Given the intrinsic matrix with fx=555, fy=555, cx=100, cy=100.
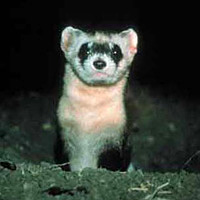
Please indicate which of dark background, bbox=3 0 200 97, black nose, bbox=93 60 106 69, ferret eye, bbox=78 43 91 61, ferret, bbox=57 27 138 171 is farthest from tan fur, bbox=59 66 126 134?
dark background, bbox=3 0 200 97

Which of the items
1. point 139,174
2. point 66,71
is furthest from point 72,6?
point 139,174

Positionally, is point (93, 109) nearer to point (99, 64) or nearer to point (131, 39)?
point (99, 64)

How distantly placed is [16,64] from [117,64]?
129 inches

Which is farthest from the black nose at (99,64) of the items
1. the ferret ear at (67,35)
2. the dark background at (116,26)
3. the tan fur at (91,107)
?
the dark background at (116,26)

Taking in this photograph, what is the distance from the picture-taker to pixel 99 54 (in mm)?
4348

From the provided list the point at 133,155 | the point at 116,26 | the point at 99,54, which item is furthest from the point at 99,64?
the point at 116,26

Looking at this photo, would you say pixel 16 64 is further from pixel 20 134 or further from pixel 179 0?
pixel 179 0

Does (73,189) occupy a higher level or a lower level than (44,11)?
lower

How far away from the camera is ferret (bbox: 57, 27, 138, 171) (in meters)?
4.51

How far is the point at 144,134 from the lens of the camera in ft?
22.2

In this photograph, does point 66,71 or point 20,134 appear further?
point 20,134

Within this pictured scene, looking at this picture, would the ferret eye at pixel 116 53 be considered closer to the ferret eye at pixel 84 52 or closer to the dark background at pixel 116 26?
the ferret eye at pixel 84 52

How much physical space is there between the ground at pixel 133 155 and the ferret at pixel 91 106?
272 mm

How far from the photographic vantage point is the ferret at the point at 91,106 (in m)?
4.51
